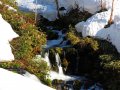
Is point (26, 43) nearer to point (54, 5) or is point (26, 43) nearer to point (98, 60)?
point (98, 60)

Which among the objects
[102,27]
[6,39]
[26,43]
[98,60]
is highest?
[102,27]

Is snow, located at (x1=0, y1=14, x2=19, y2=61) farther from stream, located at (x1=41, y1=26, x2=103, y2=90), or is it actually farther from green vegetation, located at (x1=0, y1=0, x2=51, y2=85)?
stream, located at (x1=41, y1=26, x2=103, y2=90)

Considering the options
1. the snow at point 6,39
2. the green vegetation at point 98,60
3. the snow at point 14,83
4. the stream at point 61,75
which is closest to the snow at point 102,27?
the green vegetation at point 98,60

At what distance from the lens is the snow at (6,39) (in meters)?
19.2

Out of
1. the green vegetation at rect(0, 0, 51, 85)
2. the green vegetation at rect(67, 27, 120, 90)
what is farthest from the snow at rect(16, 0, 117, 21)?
the green vegetation at rect(67, 27, 120, 90)

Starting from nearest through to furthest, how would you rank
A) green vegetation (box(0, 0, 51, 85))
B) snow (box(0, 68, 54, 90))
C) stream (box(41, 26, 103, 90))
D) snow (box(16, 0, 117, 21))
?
snow (box(0, 68, 54, 90)) → green vegetation (box(0, 0, 51, 85)) → stream (box(41, 26, 103, 90)) → snow (box(16, 0, 117, 21))

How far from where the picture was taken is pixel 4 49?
19656mm

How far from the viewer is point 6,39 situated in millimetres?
20969

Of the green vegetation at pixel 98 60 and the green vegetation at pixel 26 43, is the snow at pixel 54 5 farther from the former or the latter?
the green vegetation at pixel 98 60

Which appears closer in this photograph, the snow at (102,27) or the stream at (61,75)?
the stream at (61,75)

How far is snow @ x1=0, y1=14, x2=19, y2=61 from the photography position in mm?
19234

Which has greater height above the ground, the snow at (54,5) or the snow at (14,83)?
the snow at (14,83)

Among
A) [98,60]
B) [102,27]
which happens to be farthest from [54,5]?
[98,60]

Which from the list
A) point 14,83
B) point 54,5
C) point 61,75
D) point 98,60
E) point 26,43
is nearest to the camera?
point 14,83
